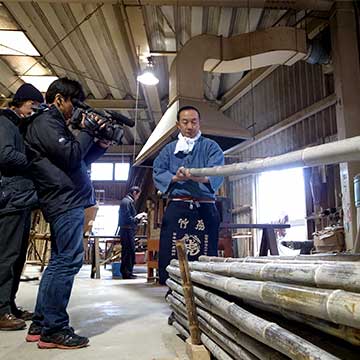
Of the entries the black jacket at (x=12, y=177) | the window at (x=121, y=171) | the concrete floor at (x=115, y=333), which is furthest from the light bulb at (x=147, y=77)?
the window at (x=121, y=171)

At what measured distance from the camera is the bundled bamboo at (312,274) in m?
0.67

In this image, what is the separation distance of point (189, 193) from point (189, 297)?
73 centimetres

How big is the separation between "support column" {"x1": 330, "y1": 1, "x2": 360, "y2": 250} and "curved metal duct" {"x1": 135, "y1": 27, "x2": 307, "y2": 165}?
46 centimetres

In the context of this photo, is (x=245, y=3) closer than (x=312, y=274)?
No

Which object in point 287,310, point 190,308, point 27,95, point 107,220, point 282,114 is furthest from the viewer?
point 107,220

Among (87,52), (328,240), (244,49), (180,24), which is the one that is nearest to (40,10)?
(87,52)

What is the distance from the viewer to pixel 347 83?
4.79 m

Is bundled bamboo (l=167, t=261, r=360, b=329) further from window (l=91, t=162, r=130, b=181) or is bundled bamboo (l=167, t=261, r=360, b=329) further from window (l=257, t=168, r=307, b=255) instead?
window (l=91, t=162, r=130, b=181)

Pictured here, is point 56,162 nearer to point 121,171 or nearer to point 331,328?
point 331,328

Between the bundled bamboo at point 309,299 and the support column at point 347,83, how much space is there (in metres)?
3.82

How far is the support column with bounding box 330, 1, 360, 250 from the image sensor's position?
4.52m

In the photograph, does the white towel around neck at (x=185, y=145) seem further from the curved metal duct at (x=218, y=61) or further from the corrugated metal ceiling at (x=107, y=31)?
the corrugated metal ceiling at (x=107, y=31)

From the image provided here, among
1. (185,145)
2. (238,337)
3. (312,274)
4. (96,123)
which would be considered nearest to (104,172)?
(185,145)

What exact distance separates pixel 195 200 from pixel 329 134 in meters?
4.54
